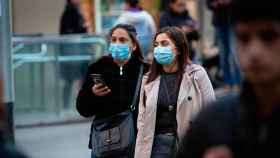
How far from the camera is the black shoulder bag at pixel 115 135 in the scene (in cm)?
667

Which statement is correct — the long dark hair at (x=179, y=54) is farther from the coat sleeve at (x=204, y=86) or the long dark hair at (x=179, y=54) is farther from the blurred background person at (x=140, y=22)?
the blurred background person at (x=140, y=22)

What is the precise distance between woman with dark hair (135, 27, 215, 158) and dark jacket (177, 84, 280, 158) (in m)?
3.51

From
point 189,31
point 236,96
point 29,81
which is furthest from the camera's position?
point 189,31

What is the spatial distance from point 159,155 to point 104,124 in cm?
57

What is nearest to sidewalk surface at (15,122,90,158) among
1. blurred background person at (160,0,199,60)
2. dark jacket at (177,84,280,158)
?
blurred background person at (160,0,199,60)

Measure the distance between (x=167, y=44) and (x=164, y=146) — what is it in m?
0.92

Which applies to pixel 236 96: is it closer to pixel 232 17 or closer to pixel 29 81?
pixel 232 17

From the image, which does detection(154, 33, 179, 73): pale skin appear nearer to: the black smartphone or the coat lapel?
the coat lapel

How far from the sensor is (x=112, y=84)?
6.79 m

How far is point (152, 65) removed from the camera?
6.79m

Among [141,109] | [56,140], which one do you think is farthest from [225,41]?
[141,109]

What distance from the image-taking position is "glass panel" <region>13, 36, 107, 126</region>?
11.7 meters

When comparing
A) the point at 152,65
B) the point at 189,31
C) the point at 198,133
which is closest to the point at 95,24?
the point at 189,31

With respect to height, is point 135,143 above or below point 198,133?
below
